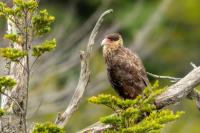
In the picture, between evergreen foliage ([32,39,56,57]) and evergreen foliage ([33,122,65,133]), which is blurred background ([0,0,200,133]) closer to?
evergreen foliage ([33,122,65,133])

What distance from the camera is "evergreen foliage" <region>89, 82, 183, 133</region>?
997cm

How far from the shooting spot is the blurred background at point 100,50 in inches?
799

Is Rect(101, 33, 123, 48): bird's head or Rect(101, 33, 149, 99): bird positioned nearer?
Rect(101, 33, 149, 99): bird

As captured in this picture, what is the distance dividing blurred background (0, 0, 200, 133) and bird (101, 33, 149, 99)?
2.60 feet

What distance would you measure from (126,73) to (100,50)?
14.3 m

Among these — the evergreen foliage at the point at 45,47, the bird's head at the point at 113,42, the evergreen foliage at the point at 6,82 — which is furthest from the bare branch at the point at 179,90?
the evergreen foliage at the point at 6,82

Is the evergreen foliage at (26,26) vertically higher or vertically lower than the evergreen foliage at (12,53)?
higher

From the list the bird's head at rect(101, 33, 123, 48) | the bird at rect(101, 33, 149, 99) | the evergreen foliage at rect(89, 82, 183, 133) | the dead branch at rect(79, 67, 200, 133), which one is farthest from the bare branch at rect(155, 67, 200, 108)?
the bird's head at rect(101, 33, 123, 48)

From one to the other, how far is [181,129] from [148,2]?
11.4m

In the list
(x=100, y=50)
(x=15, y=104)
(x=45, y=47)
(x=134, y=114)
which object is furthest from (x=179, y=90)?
(x=100, y=50)

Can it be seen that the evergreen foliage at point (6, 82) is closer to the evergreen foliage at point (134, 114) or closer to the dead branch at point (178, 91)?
the evergreen foliage at point (134, 114)

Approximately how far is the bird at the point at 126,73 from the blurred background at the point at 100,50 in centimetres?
79

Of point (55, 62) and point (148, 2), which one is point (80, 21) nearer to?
point (148, 2)

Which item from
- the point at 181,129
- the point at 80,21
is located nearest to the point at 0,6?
the point at 181,129
